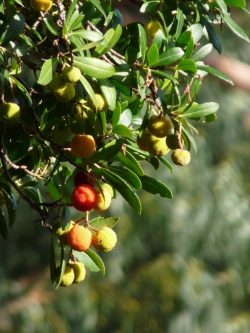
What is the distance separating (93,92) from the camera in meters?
1.15

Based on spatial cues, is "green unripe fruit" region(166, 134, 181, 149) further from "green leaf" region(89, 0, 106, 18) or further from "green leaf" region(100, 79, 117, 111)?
"green leaf" region(89, 0, 106, 18)

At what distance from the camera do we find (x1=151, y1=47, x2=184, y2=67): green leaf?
1.21 m

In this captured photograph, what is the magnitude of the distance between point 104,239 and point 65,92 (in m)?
0.21

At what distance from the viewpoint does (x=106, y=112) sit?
1.24m

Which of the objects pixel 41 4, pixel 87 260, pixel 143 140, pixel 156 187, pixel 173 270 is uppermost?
pixel 41 4

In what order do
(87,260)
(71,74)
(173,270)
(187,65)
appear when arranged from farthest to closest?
(173,270) < (87,260) < (187,65) < (71,74)

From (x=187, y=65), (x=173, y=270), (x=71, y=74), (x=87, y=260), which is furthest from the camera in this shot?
(x=173, y=270)

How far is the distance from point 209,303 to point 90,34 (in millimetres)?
4095

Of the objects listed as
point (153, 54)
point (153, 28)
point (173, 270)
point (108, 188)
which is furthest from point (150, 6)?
point (173, 270)

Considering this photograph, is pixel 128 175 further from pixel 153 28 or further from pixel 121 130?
pixel 153 28

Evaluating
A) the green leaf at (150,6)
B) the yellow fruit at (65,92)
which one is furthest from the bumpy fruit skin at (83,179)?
the green leaf at (150,6)

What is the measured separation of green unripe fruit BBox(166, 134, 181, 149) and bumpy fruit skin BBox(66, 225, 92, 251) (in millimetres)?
134

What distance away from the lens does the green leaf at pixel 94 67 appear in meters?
1.14

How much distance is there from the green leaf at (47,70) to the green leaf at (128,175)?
15cm
